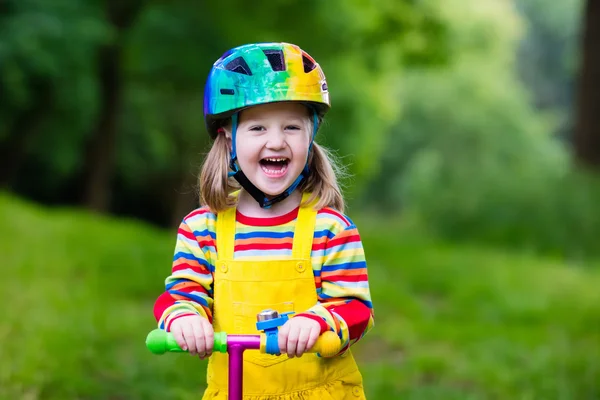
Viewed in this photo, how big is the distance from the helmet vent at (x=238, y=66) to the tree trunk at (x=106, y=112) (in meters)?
13.2

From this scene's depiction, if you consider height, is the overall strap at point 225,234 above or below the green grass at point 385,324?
below

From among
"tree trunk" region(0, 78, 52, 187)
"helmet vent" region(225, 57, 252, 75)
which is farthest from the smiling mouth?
"tree trunk" region(0, 78, 52, 187)

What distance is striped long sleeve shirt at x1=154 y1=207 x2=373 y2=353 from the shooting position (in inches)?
97.3

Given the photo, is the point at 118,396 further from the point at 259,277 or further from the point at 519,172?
the point at 519,172

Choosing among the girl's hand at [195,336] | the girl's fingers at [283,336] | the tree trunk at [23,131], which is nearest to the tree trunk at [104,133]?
the tree trunk at [23,131]

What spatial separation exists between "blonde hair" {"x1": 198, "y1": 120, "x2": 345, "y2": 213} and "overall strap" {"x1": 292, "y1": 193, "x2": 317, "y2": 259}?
32mm

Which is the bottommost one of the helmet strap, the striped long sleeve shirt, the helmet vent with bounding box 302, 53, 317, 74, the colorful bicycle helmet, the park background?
the striped long sleeve shirt

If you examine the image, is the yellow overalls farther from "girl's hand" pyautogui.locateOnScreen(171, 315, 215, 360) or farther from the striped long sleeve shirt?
"girl's hand" pyautogui.locateOnScreen(171, 315, 215, 360)

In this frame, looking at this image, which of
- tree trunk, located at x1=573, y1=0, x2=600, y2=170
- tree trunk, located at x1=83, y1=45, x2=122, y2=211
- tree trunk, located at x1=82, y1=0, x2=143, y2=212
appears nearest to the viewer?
tree trunk, located at x1=573, y1=0, x2=600, y2=170

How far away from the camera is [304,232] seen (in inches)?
99.2

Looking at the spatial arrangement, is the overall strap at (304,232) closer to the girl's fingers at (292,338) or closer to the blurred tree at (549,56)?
the girl's fingers at (292,338)

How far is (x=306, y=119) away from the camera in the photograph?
103 inches

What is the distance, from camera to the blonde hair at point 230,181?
2.63 meters

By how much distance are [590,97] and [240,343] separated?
10.7 metres
